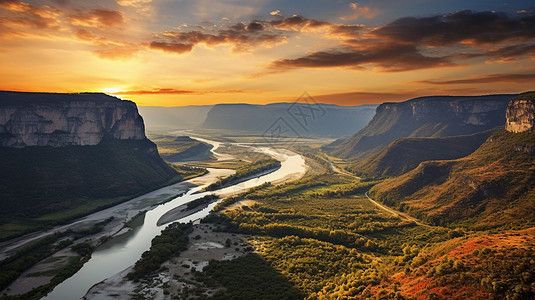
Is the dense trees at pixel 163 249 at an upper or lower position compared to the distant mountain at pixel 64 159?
lower

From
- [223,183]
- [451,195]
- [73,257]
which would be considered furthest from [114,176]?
[451,195]

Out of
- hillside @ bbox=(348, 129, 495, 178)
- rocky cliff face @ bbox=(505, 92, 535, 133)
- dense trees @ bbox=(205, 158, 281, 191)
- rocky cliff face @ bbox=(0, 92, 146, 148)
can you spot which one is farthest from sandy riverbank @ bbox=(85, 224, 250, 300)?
hillside @ bbox=(348, 129, 495, 178)

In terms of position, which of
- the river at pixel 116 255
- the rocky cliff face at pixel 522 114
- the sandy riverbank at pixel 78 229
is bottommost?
the river at pixel 116 255

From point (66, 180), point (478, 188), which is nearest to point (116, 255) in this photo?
point (66, 180)

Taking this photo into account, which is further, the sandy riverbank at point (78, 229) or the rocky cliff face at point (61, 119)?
the rocky cliff face at point (61, 119)

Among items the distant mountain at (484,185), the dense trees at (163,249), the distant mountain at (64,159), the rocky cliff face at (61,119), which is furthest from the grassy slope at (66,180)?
the distant mountain at (484,185)

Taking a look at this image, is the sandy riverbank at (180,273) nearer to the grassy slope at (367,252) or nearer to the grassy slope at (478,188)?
the grassy slope at (367,252)

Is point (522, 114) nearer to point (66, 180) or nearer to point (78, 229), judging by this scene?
point (78, 229)

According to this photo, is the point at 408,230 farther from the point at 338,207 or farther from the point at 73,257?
the point at 73,257
